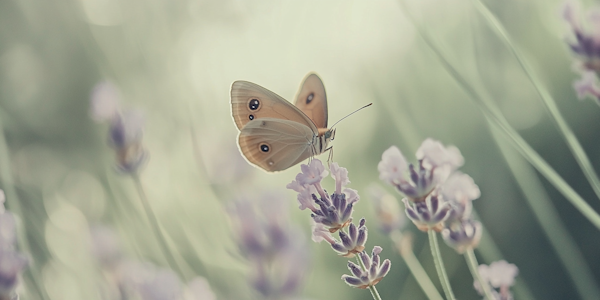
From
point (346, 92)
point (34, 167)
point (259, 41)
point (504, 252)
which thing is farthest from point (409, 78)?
point (34, 167)

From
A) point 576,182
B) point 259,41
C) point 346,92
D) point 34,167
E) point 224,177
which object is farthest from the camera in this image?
point 34,167

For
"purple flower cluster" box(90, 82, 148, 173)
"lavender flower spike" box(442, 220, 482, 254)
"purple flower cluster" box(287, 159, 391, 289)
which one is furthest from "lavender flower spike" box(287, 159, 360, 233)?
"purple flower cluster" box(90, 82, 148, 173)

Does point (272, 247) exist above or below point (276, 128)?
below

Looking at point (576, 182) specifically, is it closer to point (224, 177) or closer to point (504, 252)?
point (504, 252)

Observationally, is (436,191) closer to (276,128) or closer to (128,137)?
(276,128)

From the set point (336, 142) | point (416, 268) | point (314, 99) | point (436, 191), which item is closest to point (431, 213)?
point (436, 191)

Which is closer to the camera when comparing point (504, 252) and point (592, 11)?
point (592, 11)

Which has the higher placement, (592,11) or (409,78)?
(409,78)

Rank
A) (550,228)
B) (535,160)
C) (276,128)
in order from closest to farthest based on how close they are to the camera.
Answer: (535,160) < (550,228) < (276,128)
